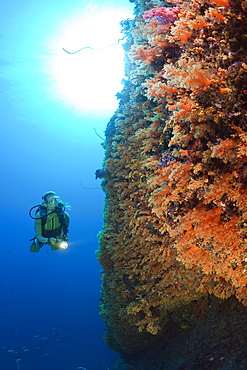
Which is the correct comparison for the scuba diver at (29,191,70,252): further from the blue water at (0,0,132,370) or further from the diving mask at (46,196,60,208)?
the blue water at (0,0,132,370)

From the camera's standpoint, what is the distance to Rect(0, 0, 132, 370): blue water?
63.6 ft

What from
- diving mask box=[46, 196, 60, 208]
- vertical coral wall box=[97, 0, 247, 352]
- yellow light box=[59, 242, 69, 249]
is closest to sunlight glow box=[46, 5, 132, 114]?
diving mask box=[46, 196, 60, 208]

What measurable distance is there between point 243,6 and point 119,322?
6.42 m

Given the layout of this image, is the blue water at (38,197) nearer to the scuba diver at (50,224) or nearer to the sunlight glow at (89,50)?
the sunlight glow at (89,50)

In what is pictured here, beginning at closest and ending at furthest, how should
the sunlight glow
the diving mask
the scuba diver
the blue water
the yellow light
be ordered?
1. the yellow light
2. the scuba diver
3. the diving mask
4. the sunlight glow
5. the blue water

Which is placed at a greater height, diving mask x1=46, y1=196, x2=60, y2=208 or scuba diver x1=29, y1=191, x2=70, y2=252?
diving mask x1=46, y1=196, x2=60, y2=208

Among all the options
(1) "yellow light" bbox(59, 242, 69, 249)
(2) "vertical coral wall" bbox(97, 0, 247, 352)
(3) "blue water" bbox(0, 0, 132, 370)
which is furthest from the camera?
(3) "blue water" bbox(0, 0, 132, 370)

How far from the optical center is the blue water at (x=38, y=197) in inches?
763

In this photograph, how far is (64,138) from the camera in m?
60.2

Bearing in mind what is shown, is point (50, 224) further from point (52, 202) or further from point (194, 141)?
point (194, 141)

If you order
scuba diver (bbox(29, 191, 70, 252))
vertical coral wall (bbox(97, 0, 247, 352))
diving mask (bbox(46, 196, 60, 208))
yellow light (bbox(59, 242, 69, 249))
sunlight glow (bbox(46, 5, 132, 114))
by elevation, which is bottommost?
vertical coral wall (bbox(97, 0, 247, 352))

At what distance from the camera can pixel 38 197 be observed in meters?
92.3

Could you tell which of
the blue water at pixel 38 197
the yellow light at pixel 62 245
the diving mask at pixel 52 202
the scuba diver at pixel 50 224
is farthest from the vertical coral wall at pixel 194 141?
the blue water at pixel 38 197

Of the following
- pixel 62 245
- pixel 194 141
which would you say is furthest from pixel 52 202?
pixel 194 141
